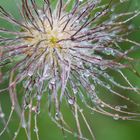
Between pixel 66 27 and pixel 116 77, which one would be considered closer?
pixel 66 27

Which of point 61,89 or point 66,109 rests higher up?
point 61,89

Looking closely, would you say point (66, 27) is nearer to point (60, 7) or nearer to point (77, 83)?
point (60, 7)

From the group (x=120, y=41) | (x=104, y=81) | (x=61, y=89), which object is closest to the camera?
(x=61, y=89)

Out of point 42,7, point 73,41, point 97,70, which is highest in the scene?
point 42,7

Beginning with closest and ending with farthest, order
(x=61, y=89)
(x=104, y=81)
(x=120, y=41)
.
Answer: (x=61, y=89) → (x=120, y=41) → (x=104, y=81)

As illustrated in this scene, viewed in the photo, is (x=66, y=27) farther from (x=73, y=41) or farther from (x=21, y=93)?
(x=21, y=93)

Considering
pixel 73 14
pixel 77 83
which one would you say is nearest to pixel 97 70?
pixel 77 83

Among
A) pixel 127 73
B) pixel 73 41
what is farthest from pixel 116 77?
pixel 73 41
